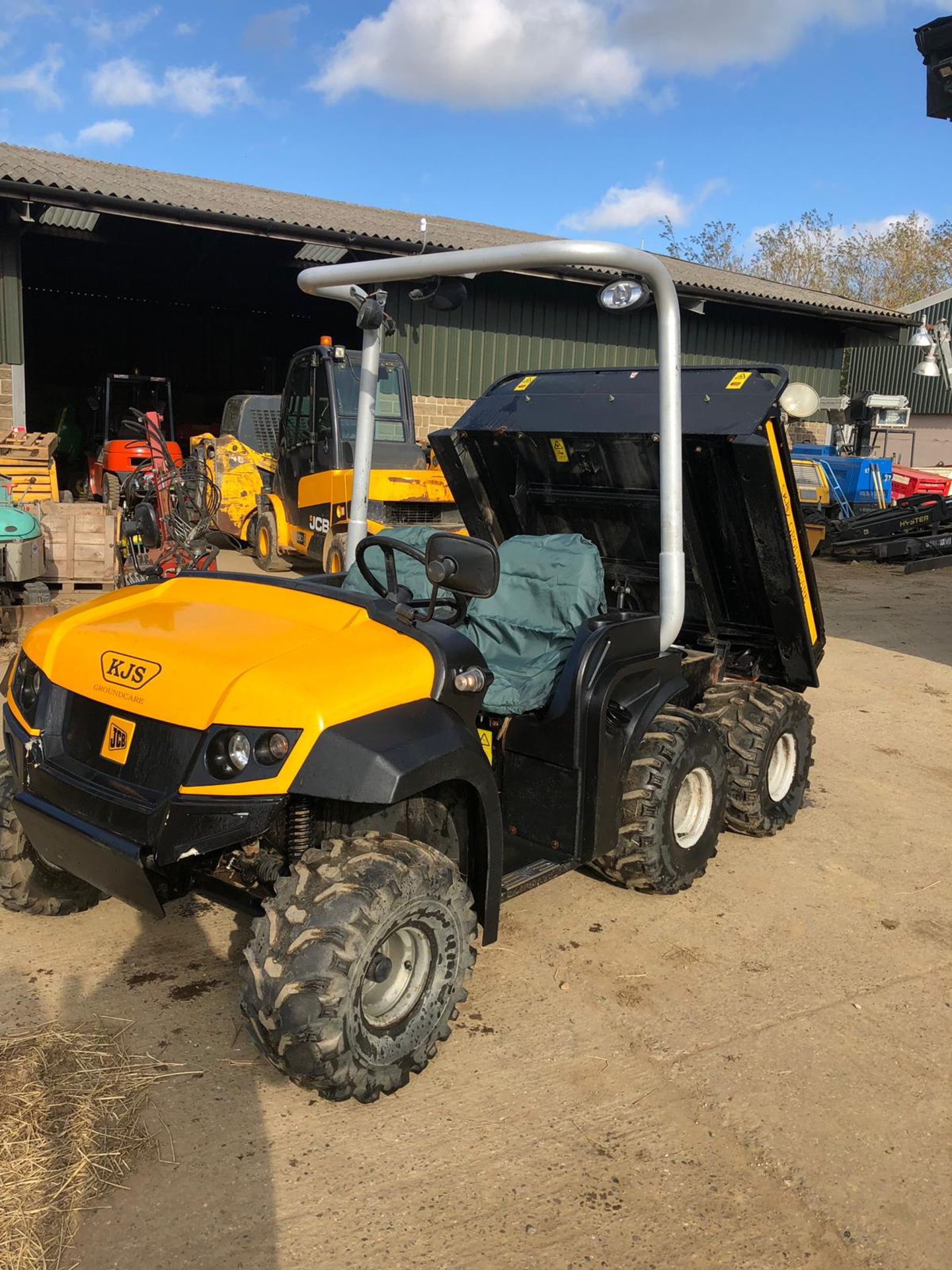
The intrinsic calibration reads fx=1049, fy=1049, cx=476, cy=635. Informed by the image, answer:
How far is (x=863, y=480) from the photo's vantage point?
16.8m

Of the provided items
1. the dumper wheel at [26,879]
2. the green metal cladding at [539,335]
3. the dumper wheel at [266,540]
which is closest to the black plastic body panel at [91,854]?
the dumper wheel at [26,879]

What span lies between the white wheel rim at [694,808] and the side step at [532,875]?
631 mm

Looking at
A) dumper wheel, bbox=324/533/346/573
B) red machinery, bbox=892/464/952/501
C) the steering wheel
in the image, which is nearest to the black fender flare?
the steering wheel

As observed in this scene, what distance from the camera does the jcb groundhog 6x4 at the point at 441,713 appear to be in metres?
2.61

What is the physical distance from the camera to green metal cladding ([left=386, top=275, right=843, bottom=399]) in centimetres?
1648

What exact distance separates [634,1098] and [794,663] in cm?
234

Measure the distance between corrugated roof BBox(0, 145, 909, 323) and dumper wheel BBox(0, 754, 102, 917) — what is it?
1087cm

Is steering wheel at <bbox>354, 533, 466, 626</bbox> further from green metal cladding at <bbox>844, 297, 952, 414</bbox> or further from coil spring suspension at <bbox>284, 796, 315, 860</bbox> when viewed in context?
green metal cladding at <bbox>844, 297, 952, 414</bbox>

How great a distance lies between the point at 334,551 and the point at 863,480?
33.5 feet

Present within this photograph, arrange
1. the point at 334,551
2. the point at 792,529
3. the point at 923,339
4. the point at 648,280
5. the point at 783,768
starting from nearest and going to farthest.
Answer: the point at 648,280 → the point at 792,529 → the point at 783,768 → the point at 334,551 → the point at 923,339

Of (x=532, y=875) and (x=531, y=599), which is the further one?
(x=531, y=599)

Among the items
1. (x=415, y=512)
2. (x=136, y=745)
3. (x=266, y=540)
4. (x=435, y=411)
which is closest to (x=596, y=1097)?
(x=136, y=745)

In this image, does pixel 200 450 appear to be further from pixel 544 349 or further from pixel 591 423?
pixel 591 423

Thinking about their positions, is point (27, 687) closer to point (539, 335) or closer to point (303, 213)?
point (303, 213)
